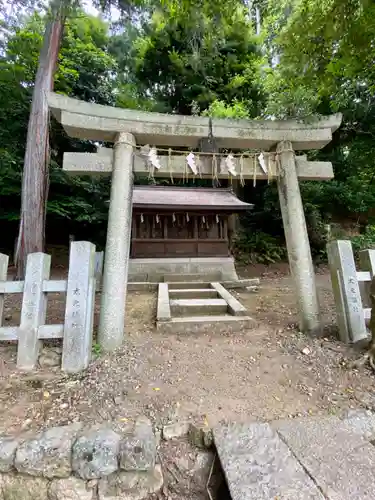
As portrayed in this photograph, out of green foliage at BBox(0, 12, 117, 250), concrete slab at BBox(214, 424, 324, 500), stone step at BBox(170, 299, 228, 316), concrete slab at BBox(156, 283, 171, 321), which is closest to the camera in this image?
concrete slab at BBox(214, 424, 324, 500)

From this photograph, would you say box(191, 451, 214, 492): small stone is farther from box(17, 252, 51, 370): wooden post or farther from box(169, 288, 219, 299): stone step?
box(169, 288, 219, 299): stone step

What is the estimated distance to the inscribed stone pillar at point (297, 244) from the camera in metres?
3.70

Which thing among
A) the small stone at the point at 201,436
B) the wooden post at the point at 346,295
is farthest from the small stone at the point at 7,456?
the wooden post at the point at 346,295

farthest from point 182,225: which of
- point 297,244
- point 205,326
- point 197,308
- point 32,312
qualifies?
point 32,312

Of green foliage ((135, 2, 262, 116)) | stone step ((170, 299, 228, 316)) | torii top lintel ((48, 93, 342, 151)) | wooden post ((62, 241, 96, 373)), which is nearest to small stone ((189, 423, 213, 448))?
wooden post ((62, 241, 96, 373))

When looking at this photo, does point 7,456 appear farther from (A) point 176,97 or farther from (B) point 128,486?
(A) point 176,97

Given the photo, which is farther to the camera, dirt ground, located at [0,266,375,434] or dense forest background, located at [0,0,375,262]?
dense forest background, located at [0,0,375,262]

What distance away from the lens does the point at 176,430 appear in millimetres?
2084

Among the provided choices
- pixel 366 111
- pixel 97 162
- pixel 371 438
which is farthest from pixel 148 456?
pixel 366 111

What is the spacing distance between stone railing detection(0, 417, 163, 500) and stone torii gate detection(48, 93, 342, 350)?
4.78 feet

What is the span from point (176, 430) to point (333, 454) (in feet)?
3.61

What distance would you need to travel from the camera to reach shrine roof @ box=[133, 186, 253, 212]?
28.2 feet

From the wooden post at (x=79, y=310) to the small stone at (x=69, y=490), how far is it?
1.10m

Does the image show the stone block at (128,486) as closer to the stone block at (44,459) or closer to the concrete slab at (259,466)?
the stone block at (44,459)
